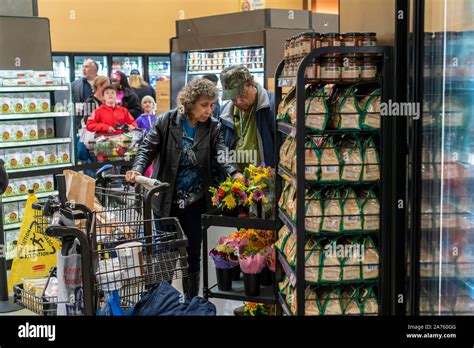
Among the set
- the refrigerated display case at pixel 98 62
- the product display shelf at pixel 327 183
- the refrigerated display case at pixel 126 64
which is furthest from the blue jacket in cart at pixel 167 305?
the refrigerated display case at pixel 126 64

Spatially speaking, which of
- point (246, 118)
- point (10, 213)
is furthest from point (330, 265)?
point (10, 213)

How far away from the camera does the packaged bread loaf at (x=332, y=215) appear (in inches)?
130

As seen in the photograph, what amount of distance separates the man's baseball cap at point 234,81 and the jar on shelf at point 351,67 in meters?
1.58

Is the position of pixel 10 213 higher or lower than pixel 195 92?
lower

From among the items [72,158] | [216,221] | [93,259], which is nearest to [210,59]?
[72,158]

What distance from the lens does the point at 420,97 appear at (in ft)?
9.98

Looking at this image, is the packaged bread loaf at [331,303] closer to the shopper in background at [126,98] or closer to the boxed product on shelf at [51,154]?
the boxed product on shelf at [51,154]

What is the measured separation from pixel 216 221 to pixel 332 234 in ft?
3.42

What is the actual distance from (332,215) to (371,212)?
198 mm

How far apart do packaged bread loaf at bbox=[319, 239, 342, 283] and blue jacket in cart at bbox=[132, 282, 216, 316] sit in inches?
29.5

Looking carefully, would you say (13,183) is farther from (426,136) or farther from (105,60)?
(105,60)

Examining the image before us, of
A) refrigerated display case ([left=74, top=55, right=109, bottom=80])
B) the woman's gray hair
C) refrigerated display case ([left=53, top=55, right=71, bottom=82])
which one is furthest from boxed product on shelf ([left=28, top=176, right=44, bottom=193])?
refrigerated display case ([left=74, top=55, right=109, bottom=80])

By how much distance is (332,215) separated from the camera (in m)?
3.30

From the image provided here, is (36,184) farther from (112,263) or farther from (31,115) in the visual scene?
(112,263)
